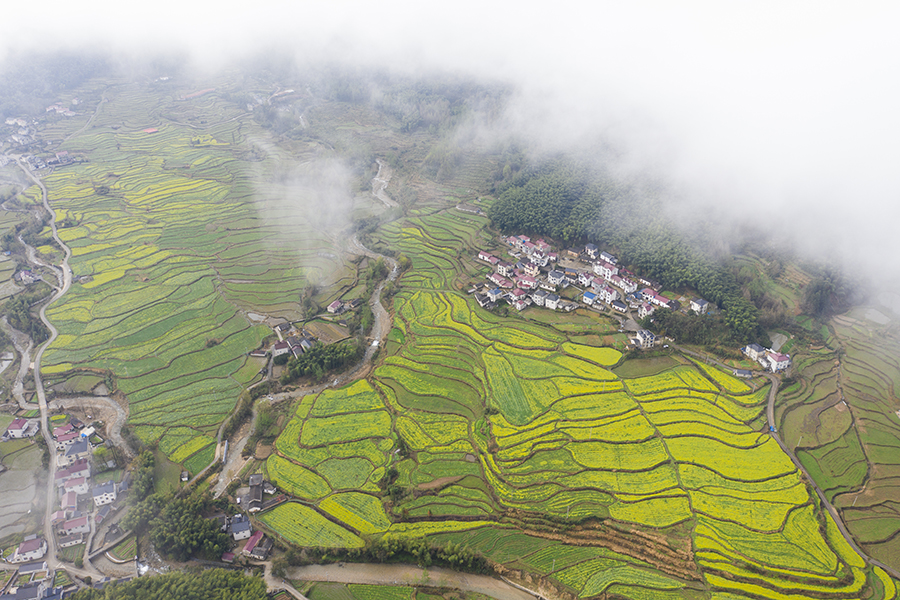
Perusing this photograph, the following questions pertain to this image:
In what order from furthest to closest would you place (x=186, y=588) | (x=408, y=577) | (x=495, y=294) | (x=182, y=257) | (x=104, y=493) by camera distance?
(x=182, y=257), (x=495, y=294), (x=104, y=493), (x=408, y=577), (x=186, y=588)

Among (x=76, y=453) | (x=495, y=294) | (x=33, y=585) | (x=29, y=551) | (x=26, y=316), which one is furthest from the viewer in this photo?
(x=495, y=294)

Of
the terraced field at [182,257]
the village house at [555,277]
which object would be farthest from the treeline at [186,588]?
the village house at [555,277]

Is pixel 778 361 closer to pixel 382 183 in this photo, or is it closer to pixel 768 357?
pixel 768 357

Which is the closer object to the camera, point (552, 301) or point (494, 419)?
point (494, 419)

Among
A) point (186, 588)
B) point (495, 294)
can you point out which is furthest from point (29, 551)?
point (495, 294)

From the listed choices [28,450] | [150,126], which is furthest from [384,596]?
[150,126]

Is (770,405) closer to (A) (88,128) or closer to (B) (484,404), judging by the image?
(B) (484,404)

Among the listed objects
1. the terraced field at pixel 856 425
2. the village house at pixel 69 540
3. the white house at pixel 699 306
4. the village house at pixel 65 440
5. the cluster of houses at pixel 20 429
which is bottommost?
the cluster of houses at pixel 20 429

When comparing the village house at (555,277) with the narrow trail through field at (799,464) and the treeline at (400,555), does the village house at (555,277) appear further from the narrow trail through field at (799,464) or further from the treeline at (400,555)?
the treeline at (400,555)
